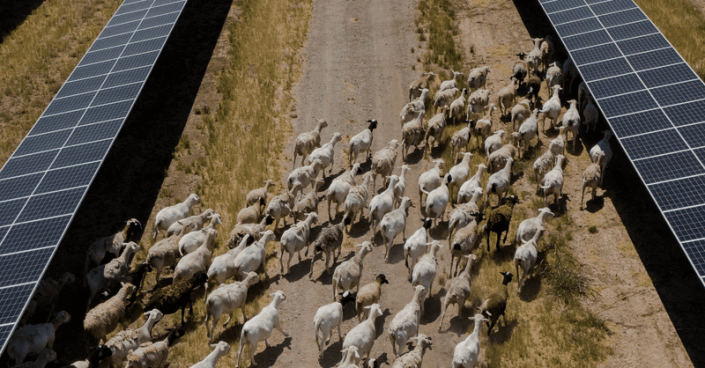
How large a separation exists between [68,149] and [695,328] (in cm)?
2296

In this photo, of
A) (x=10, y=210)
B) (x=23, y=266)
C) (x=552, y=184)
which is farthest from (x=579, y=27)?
(x=23, y=266)

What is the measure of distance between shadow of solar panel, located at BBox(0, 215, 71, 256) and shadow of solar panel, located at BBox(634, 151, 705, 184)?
19544 millimetres

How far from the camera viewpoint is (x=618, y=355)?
60.6 feet

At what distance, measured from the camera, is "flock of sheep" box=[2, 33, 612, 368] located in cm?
1828

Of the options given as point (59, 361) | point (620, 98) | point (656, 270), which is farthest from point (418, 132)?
point (59, 361)

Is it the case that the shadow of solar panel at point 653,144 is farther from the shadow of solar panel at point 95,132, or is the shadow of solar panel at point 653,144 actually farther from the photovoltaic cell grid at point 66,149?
the shadow of solar panel at point 95,132

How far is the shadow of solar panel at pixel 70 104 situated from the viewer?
27359mm

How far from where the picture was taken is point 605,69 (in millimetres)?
27312

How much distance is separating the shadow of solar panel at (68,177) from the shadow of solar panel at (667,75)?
72.6 ft

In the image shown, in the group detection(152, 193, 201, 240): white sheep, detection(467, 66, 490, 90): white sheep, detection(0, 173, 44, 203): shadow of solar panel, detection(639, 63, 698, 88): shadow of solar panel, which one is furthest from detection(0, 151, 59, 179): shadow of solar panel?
detection(639, 63, 698, 88): shadow of solar panel

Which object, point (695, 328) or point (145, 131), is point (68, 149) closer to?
point (145, 131)

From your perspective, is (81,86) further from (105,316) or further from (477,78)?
(477,78)

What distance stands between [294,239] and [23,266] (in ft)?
27.7

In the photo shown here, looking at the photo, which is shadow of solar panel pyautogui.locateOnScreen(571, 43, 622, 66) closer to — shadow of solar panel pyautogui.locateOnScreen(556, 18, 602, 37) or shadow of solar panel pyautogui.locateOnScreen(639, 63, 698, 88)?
shadow of solar panel pyautogui.locateOnScreen(556, 18, 602, 37)
